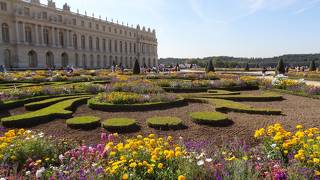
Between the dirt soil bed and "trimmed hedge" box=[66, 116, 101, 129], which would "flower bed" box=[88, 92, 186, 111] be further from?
"trimmed hedge" box=[66, 116, 101, 129]

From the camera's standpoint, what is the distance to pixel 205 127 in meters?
8.50

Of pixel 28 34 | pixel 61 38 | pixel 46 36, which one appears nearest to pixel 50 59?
pixel 46 36

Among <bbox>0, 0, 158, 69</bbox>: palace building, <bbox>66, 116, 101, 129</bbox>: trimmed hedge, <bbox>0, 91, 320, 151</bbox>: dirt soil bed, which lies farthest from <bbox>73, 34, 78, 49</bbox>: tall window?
<bbox>66, 116, 101, 129</bbox>: trimmed hedge

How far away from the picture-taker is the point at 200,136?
25.8 ft

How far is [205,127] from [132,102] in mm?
3990

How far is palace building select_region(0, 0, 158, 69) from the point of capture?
181ft

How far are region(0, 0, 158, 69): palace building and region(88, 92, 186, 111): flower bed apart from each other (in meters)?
47.7

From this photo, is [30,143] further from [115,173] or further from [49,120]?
[49,120]

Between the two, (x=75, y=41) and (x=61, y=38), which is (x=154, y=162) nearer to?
(x=61, y=38)

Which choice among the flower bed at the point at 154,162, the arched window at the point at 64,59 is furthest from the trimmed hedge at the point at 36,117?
the arched window at the point at 64,59

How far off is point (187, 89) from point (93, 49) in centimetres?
6570

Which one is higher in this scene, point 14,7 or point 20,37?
point 14,7

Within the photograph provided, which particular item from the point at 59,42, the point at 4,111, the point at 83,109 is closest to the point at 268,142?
the point at 83,109

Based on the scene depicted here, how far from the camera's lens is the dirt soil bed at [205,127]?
780 cm
